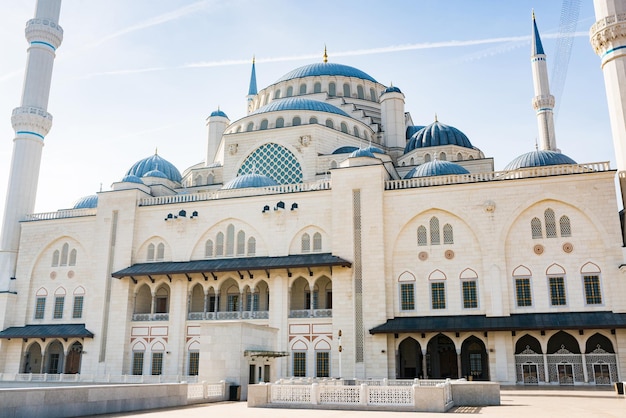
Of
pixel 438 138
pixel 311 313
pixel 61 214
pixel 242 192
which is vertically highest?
pixel 438 138

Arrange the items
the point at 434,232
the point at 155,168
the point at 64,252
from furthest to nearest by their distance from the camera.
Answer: the point at 155,168 < the point at 64,252 < the point at 434,232

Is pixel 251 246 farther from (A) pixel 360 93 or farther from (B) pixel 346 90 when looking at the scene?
(A) pixel 360 93

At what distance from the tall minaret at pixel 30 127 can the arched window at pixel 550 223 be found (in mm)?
32752

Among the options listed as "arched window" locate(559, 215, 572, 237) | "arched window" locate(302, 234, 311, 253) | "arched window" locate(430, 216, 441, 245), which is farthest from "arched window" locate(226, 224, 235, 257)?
"arched window" locate(559, 215, 572, 237)

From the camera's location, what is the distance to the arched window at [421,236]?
30812 millimetres

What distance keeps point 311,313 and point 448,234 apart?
8.47m

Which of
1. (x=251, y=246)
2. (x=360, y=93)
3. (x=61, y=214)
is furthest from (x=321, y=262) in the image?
(x=360, y=93)

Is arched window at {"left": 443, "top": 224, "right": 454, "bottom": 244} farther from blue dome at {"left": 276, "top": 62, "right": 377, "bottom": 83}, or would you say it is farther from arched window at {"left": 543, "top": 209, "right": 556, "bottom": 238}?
blue dome at {"left": 276, "top": 62, "right": 377, "bottom": 83}

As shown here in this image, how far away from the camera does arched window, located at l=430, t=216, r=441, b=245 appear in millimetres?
30633

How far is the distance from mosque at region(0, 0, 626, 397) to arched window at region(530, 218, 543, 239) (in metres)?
0.05

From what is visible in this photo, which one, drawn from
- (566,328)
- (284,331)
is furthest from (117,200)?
(566,328)

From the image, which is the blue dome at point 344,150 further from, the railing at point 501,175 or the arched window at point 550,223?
the arched window at point 550,223

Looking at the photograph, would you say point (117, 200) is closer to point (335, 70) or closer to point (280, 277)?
point (280, 277)

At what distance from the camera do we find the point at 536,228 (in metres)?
29.3
